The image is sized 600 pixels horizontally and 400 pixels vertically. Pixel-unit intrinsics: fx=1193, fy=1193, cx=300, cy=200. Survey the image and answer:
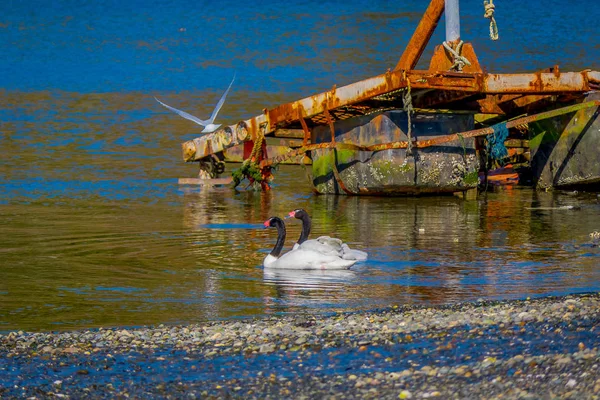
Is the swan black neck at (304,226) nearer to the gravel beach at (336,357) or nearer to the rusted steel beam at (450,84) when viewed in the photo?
the gravel beach at (336,357)

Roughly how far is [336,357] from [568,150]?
14.8 meters

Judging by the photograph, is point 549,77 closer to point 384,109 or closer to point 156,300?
point 384,109

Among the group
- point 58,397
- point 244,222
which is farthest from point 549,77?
point 58,397

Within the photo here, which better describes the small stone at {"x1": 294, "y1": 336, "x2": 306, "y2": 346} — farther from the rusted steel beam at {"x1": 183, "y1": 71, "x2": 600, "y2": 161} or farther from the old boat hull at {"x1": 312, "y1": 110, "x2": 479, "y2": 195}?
the old boat hull at {"x1": 312, "y1": 110, "x2": 479, "y2": 195}

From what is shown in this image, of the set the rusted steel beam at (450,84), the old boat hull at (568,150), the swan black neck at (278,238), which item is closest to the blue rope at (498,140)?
the rusted steel beam at (450,84)

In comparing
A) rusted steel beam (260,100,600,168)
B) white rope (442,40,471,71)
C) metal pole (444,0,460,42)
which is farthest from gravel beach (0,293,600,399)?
metal pole (444,0,460,42)

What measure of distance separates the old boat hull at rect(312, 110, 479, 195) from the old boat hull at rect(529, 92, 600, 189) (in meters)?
1.69

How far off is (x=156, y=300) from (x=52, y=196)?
45.9 feet

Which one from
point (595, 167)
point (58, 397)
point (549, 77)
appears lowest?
point (58, 397)

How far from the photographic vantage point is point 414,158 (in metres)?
21.3

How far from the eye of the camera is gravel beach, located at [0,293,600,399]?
712 cm

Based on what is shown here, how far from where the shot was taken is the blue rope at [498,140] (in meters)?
21.0

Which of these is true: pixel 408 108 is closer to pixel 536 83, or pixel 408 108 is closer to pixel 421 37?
pixel 536 83

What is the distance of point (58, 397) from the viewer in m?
7.23
